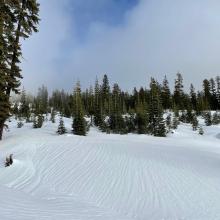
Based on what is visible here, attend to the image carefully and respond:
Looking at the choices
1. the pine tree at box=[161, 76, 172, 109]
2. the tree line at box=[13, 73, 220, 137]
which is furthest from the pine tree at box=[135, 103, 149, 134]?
the pine tree at box=[161, 76, 172, 109]

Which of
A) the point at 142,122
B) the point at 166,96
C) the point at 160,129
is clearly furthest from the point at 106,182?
the point at 166,96

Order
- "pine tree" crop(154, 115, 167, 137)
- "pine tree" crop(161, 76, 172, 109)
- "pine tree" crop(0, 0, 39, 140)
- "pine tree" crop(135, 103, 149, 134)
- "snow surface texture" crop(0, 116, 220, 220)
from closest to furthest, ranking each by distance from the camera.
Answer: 1. "snow surface texture" crop(0, 116, 220, 220)
2. "pine tree" crop(0, 0, 39, 140)
3. "pine tree" crop(154, 115, 167, 137)
4. "pine tree" crop(135, 103, 149, 134)
5. "pine tree" crop(161, 76, 172, 109)

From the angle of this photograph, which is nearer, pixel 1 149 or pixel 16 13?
pixel 1 149

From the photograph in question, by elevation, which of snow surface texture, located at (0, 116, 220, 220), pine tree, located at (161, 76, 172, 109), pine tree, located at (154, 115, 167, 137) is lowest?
snow surface texture, located at (0, 116, 220, 220)

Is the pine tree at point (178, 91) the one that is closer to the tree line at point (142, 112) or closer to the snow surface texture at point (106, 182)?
the tree line at point (142, 112)

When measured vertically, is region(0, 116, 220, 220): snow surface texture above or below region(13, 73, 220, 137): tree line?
below

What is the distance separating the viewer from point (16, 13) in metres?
25.2

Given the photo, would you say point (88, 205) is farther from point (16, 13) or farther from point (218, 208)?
point (16, 13)

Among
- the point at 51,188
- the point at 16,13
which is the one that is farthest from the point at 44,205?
the point at 16,13

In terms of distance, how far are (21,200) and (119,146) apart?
11738 millimetres

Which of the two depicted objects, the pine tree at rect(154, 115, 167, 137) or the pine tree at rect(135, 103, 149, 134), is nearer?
the pine tree at rect(154, 115, 167, 137)

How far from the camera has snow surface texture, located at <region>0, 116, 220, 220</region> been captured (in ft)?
31.6

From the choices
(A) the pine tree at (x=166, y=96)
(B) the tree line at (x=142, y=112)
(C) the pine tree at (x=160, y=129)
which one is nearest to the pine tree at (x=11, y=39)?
(B) the tree line at (x=142, y=112)

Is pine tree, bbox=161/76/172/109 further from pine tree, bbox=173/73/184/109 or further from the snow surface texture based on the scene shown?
the snow surface texture
